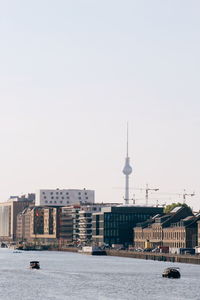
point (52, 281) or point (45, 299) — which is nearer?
point (45, 299)

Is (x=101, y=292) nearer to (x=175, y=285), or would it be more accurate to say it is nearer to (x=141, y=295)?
(x=141, y=295)

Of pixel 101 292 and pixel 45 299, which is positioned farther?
pixel 101 292

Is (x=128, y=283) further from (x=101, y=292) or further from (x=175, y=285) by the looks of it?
(x=101, y=292)

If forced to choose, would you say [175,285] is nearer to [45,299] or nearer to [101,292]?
[101,292]

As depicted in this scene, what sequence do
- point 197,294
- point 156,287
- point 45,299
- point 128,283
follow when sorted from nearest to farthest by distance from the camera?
point 45,299 < point 197,294 < point 156,287 < point 128,283

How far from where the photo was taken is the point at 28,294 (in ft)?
545

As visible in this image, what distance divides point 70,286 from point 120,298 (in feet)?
79.1

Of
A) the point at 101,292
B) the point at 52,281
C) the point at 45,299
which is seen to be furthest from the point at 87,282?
the point at 45,299

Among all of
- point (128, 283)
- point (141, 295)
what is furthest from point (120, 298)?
point (128, 283)

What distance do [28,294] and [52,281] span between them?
30385 millimetres

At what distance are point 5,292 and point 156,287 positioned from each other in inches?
1067

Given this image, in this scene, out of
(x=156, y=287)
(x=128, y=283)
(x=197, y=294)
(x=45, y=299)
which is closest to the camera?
(x=45, y=299)

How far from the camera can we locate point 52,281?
645 feet

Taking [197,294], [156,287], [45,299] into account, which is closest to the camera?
[45,299]
